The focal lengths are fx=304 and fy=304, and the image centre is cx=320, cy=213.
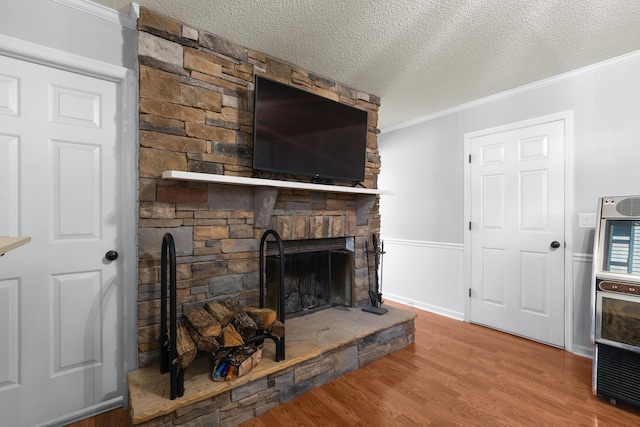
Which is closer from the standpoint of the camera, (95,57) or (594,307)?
(95,57)

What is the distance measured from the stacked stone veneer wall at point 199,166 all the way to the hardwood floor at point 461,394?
864 millimetres

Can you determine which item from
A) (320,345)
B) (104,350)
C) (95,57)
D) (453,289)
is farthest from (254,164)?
(453,289)

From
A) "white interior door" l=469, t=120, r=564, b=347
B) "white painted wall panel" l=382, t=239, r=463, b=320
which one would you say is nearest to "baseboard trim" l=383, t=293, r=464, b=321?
"white painted wall panel" l=382, t=239, r=463, b=320

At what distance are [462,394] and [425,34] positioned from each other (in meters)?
2.48

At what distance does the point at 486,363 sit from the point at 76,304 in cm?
298

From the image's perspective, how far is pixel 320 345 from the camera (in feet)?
7.04

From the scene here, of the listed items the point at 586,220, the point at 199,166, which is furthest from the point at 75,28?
the point at 586,220

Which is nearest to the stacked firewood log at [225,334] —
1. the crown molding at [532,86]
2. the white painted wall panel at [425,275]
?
the white painted wall panel at [425,275]

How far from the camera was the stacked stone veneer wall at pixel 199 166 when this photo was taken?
1.85 meters

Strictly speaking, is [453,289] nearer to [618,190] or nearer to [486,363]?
[486,363]

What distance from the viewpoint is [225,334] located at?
1722 millimetres

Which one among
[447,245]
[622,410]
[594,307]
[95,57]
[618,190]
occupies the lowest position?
[622,410]

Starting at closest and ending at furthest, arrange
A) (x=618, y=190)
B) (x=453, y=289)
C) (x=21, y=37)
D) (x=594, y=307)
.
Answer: (x=21, y=37) → (x=594, y=307) → (x=618, y=190) → (x=453, y=289)

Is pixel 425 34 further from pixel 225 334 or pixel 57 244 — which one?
pixel 57 244
